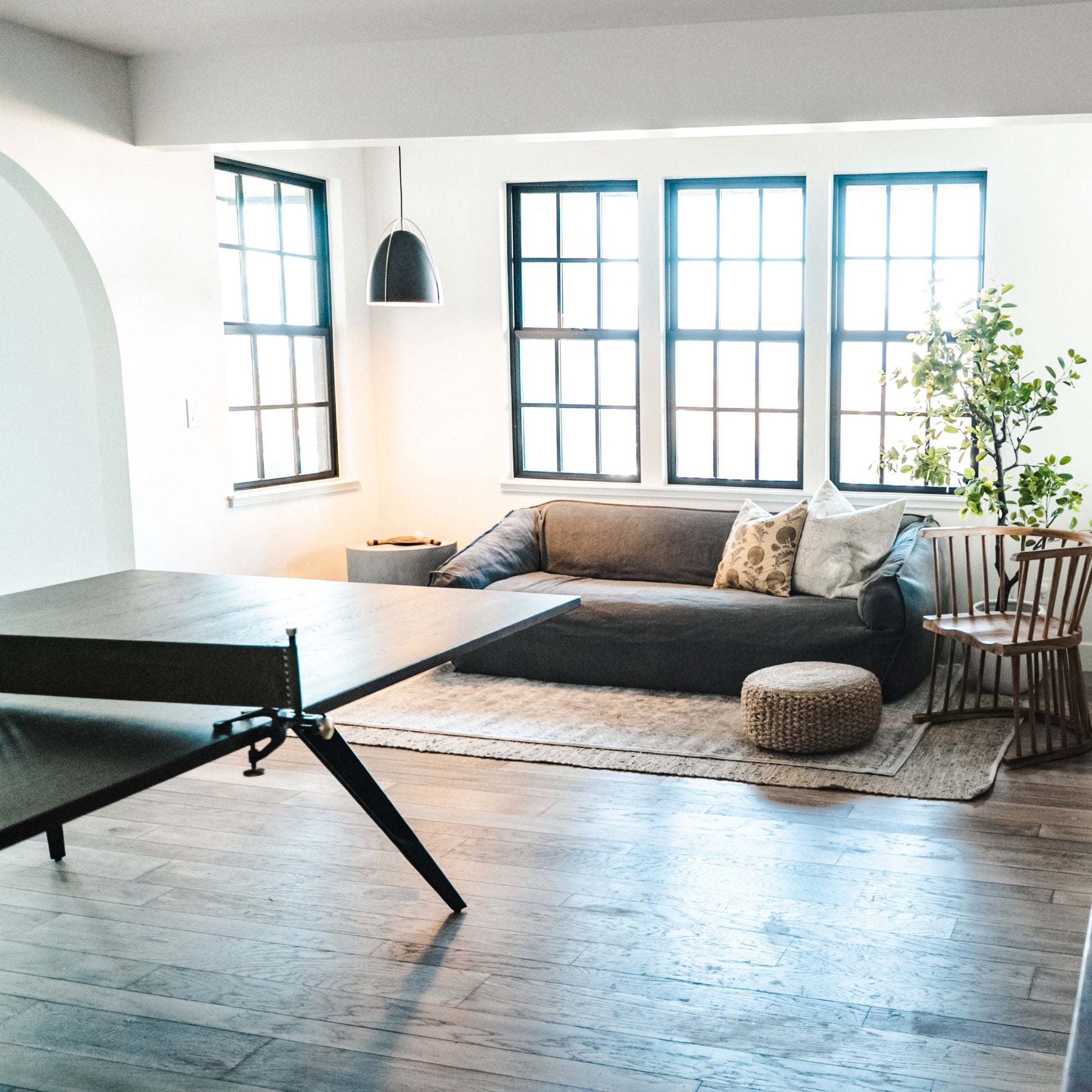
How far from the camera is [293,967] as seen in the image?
2980 mm

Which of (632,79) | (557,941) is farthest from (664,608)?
(557,941)

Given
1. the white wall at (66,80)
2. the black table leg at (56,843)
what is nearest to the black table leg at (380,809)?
the black table leg at (56,843)

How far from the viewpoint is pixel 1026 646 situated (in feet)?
14.3

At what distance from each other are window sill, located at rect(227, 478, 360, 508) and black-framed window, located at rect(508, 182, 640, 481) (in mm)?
936

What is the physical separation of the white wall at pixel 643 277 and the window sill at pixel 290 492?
390mm

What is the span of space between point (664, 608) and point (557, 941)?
2538 mm

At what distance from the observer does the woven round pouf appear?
4.46 metres

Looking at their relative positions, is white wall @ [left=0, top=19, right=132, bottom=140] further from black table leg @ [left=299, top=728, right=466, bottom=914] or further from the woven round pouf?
the woven round pouf

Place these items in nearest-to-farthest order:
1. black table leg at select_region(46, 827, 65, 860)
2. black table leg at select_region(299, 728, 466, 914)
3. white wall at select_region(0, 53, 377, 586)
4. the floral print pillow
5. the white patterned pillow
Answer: black table leg at select_region(299, 728, 466, 914), black table leg at select_region(46, 827, 65, 860), white wall at select_region(0, 53, 377, 586), the white patterned pillow, the floral print pillow

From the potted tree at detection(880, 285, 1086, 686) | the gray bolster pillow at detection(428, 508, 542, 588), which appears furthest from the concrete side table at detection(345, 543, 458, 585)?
the potted tree at detection(880, 285, 1086, 686)

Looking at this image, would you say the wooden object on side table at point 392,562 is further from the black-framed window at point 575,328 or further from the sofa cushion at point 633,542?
the black-framed window at point 575,328

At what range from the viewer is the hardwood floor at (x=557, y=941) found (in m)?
2.56

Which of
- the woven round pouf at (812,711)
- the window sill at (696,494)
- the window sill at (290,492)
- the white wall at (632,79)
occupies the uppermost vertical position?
the white wall at (632,79)

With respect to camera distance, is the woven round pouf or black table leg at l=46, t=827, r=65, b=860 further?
the woven round pouf
